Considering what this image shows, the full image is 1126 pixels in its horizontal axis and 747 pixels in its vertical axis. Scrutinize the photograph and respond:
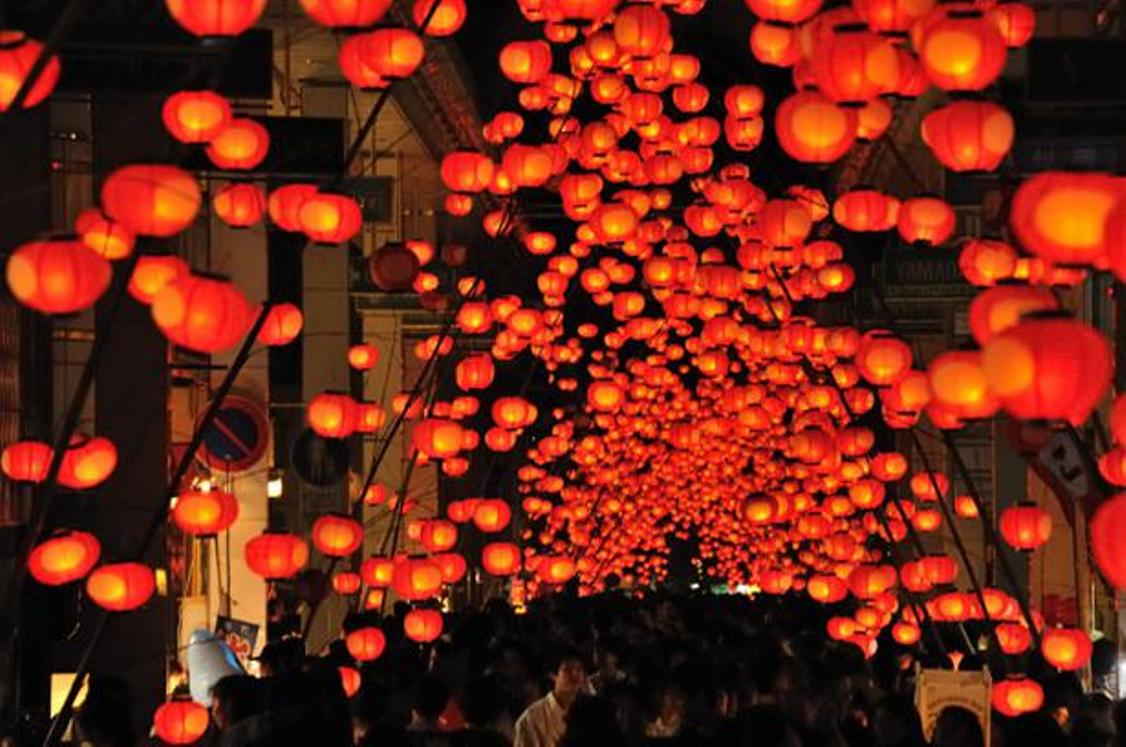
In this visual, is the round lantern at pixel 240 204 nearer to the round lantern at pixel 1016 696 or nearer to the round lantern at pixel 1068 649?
the round lantern at pixel 1016 696

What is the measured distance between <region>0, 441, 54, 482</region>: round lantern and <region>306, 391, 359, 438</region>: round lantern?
3390 mm

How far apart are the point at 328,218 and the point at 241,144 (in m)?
0.98

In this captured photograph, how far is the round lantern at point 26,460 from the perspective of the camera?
40.0 ft

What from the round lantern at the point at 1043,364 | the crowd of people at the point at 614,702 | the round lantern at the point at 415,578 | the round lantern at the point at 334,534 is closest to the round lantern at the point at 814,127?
the crowd of people at the point at 614,702

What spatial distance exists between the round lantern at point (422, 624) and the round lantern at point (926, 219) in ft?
19.2

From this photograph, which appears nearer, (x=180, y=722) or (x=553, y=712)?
(x=180, y=722)

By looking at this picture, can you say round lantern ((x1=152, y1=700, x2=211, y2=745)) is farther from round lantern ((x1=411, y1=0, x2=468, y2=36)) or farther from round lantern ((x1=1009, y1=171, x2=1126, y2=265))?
round lantern ((x1=1009, y1=171, x2=1126, y2=265))

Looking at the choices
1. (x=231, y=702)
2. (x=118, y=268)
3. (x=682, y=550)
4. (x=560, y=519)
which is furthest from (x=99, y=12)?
(x=682, y=550)

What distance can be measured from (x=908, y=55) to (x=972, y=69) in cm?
182

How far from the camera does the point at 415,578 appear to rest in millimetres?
16625

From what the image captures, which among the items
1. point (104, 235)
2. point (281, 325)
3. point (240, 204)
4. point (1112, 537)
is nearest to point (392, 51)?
point (240, 204)

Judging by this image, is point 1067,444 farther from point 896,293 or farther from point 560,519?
point 560,519

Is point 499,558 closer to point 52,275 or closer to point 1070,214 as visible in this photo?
point 52,275

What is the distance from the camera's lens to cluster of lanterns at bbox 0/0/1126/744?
28.0ft
